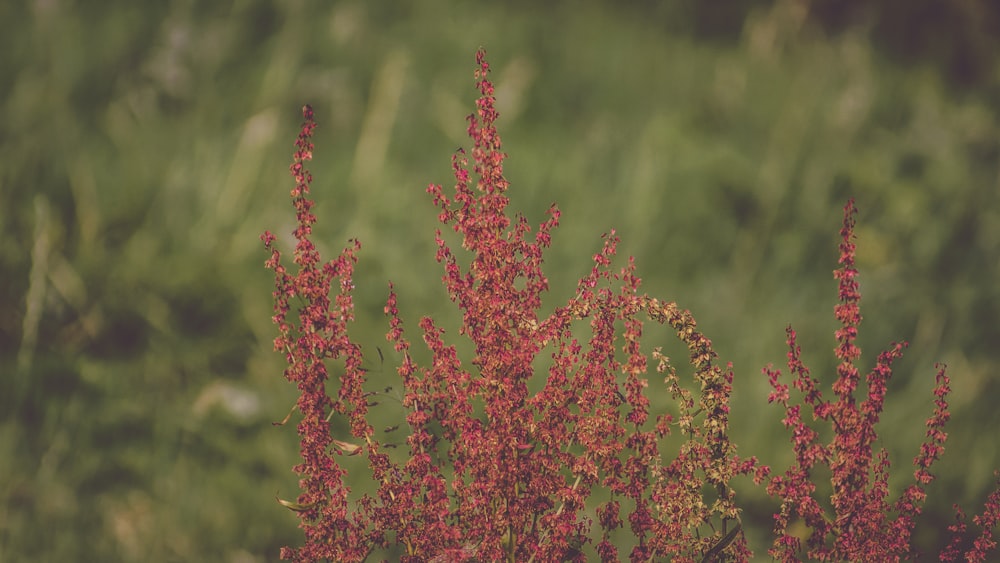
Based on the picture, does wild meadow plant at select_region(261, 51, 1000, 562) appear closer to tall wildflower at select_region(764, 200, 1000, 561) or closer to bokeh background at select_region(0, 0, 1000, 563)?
tall wildflower at select_region(764, 200, 1000, 561)

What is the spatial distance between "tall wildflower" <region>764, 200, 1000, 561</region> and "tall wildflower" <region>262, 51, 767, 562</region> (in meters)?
0.15

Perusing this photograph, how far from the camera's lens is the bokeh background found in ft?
12.1

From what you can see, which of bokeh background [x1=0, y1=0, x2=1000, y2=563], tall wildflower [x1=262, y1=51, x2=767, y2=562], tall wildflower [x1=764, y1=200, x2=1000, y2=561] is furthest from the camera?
bokeh background [x1=0, y1=0, x2=1000, y2=563]

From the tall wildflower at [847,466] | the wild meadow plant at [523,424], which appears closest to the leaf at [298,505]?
the wild meadow plant at [523,424]

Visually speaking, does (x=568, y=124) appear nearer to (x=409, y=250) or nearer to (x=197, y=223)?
(x=409, y=250)

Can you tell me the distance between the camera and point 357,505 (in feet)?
11.6

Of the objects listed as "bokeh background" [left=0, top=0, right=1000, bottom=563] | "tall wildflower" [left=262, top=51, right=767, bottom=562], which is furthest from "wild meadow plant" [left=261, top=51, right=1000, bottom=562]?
"bokeh background" [left=0, top=0, right=1000, bottom=563]

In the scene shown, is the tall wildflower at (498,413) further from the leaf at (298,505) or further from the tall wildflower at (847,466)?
the tall wildflower at (847,466)

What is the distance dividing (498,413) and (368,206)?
0.84 m

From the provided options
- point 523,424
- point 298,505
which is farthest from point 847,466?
point 298,505

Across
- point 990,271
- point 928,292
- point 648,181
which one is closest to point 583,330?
point 648,181

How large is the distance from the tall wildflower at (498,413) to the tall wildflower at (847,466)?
149 mm

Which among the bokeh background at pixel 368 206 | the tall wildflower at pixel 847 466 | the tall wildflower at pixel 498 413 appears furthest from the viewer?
the bokeh background at pixel 368 206

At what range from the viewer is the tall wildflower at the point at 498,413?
334cm
